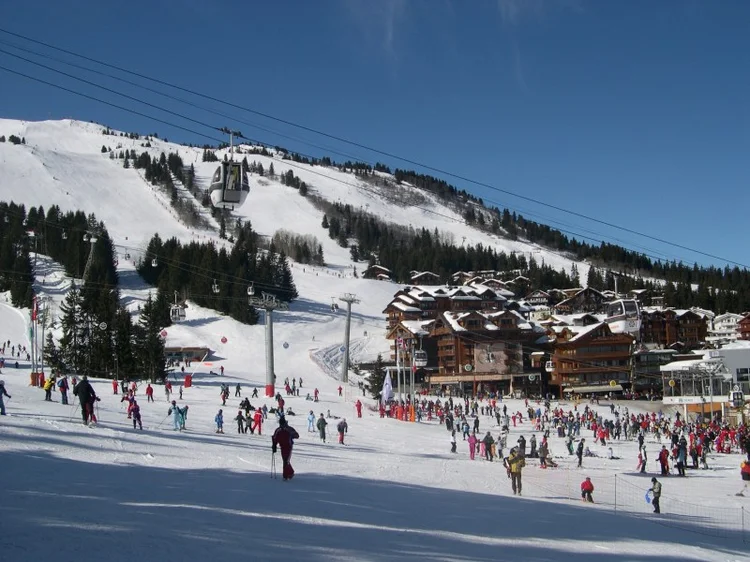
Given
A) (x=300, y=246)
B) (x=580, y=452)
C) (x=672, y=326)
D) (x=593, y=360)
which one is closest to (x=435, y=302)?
(x=593, y=360)

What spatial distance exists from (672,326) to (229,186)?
80.2 m

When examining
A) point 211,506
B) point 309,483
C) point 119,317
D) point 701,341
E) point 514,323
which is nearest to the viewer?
point 211,506

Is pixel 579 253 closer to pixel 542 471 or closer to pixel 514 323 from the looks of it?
pixel 514 323

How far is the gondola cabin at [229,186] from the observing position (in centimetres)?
1894

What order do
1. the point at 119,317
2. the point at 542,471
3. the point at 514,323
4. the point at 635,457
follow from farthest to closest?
the point at 514,323 → the point at 119,317 → the point at 635,457 → the point at 542,471

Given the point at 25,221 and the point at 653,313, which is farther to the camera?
the point at 25,221

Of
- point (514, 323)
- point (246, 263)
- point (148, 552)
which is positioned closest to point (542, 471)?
point (148, 552)

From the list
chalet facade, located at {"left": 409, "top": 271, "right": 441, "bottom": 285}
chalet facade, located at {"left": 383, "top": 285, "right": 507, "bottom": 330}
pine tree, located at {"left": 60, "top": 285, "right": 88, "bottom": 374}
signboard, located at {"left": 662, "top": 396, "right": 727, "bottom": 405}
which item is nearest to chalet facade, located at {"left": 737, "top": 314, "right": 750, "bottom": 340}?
chalet facade, located at {"left": 383, "top": 285, "right": 507, "bottom": 330}

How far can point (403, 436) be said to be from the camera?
1123 inches

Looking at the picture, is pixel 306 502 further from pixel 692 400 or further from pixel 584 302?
pixel 584 302

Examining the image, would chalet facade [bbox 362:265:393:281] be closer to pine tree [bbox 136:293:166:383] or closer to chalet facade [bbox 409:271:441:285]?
chalet facade [bbox 409:271:441:285]

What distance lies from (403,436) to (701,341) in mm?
69716

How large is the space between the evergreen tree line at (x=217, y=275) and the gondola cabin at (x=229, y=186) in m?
51.3

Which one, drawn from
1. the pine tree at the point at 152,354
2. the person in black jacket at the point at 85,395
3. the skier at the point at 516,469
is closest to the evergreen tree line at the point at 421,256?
the pine tree at the point at 152,354
